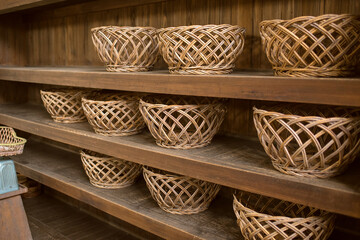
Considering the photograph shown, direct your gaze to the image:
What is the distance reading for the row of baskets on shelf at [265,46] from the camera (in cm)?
107

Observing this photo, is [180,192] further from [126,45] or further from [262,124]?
[126,45]

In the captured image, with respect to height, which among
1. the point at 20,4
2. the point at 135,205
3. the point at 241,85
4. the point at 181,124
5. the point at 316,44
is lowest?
the point at 135,205

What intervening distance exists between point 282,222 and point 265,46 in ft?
1.88

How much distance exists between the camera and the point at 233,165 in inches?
50.1

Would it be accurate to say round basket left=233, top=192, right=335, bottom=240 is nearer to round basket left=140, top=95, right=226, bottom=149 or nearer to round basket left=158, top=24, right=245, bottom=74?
round basket left=140, top=95, right=226, bottom=149

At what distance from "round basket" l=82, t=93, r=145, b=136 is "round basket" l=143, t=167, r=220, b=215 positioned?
27 cm

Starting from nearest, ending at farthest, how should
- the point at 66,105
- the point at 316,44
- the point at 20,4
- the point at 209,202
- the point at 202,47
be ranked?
the point at 316,44 → the point at 202,47 → the point at 209,202 → the point at 66,105 → the point at 20,4

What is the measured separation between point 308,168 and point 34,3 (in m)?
1.81

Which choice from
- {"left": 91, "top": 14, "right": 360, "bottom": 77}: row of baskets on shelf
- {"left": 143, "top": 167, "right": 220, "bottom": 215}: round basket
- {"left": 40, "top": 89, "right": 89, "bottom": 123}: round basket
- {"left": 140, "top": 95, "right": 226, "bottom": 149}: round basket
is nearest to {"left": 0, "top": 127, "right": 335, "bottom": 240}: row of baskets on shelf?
{"left": 143, "top": 167, "right": 220, "bottom": 215}: round basket

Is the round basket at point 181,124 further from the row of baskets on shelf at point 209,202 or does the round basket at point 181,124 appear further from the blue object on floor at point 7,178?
the blue object on floor at point 7,178

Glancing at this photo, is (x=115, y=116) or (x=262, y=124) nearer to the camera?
(x=262, y=124)

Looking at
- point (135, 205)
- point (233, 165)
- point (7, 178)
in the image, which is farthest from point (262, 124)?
point (7, 178)

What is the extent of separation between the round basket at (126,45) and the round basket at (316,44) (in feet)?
2.09

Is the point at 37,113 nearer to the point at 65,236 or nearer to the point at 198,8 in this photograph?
the point at 65,236
